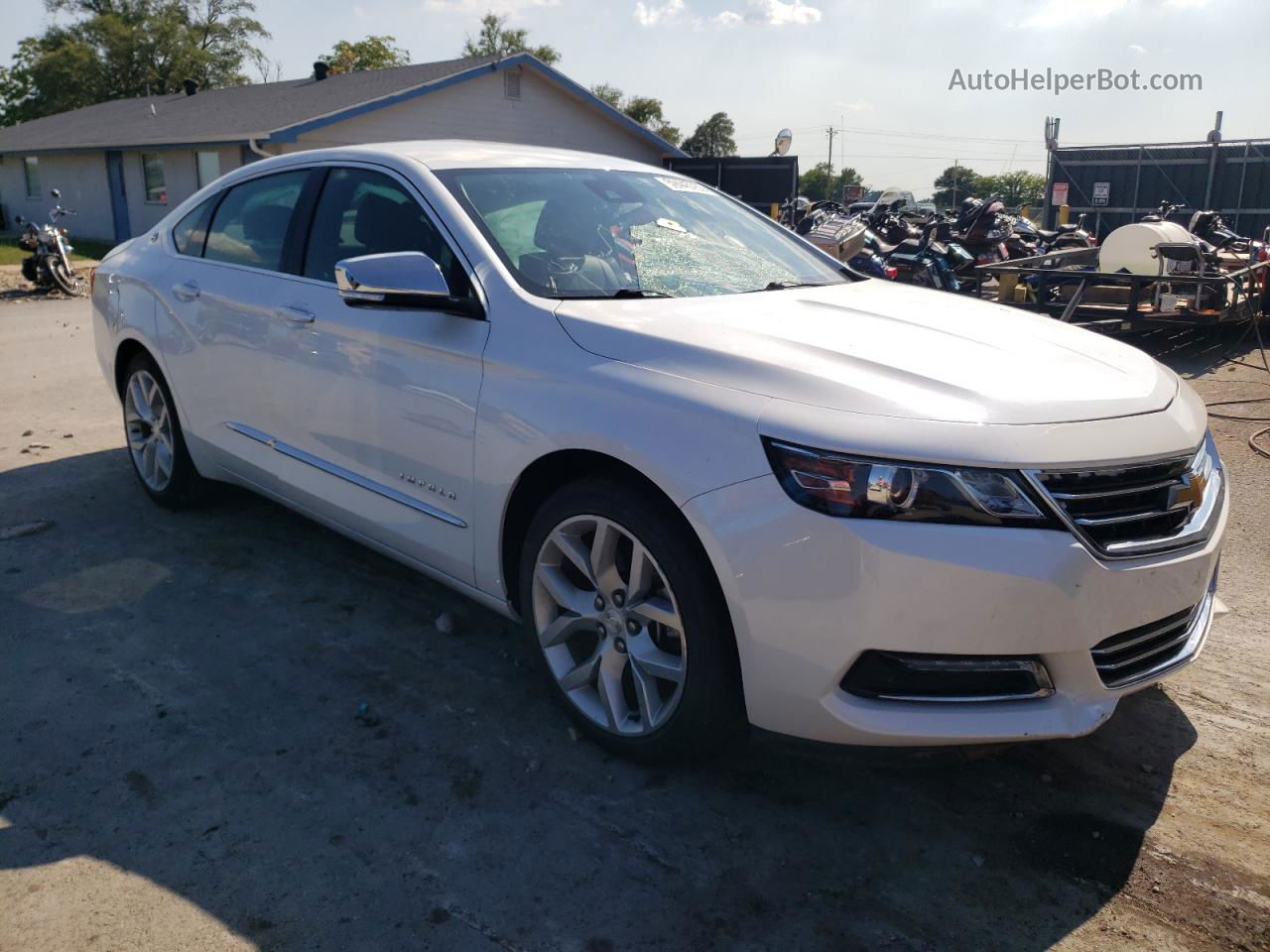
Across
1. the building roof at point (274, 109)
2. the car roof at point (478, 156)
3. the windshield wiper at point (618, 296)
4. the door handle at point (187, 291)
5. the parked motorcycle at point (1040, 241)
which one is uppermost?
the building roof at point (274, 109)

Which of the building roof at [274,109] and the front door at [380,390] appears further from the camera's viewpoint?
the building roof at [274,109]

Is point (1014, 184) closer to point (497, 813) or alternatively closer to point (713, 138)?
point (713, 138)

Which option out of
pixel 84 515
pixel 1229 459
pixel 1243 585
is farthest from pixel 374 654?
pixel 1229 459

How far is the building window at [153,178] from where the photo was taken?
2611 cm

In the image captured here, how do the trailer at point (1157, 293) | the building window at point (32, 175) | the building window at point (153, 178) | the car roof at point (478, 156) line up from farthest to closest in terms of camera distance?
the building window at point (32, 175) < the building window at point (153, 178) < the trailer at point (1157, 293) < the car roof at point (478, 156)

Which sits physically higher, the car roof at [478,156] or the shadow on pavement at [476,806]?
the car roof at [478,156]

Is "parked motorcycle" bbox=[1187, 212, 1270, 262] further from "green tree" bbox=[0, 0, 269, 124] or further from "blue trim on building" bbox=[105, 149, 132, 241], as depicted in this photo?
"green tree" bbox=[0, 0, 269, 124]

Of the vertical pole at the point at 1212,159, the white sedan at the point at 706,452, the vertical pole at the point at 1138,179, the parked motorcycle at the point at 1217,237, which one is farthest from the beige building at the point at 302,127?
the white sedan at the point at 706,452

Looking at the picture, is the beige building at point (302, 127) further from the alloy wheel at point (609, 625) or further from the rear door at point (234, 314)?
the alloy wheel at point (609, 625)

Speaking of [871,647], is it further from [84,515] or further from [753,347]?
[84,515]

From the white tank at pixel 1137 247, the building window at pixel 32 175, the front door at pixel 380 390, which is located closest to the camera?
the front door at pixel 380 390

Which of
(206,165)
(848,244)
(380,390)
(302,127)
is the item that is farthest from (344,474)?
(206,165)

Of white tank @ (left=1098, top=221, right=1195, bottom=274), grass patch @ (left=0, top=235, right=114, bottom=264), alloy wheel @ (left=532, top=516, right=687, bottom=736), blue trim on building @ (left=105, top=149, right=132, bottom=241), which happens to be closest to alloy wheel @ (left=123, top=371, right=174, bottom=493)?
alloy wheel @ (left=532, top=516, right=687, bottom=736)

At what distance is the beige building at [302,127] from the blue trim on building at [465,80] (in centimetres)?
3
